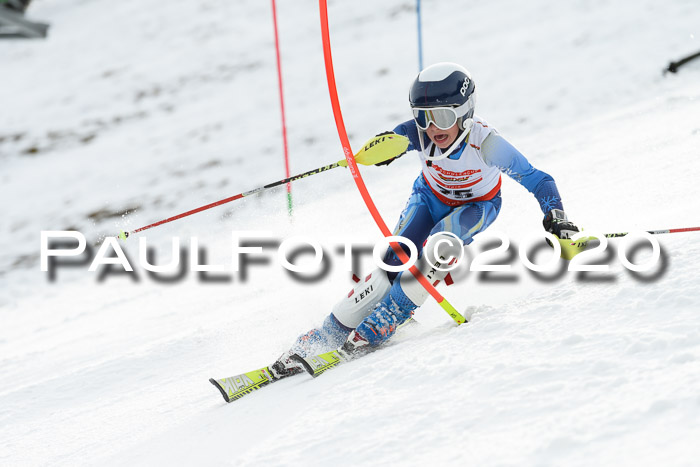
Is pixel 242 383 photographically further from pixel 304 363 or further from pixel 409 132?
pixel 409 132

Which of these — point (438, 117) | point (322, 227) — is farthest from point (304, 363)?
point (322, 227)

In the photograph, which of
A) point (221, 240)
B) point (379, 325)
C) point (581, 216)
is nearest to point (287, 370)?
point (379, 325)

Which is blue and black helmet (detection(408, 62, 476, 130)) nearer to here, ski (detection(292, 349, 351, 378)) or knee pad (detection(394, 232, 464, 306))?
knee pad (detection(394, 232, 464, 306))

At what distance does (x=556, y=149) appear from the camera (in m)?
7.52

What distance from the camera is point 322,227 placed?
6535 millimetres

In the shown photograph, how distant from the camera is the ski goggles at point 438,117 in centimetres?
342

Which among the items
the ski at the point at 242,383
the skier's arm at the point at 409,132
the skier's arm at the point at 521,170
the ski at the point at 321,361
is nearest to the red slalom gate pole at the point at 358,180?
the skier's arm at the point at 409,132

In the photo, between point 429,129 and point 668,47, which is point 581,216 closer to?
point 429,129

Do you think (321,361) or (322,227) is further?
(322,227)

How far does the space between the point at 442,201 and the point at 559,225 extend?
0.79 metres

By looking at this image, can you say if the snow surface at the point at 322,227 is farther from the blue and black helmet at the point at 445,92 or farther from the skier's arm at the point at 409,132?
the blue and black helmet at the point at 445,92

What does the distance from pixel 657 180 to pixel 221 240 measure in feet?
14.2

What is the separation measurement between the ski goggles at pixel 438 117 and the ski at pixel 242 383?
1459 mm

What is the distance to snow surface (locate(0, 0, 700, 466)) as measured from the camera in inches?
89.4
